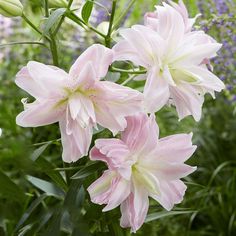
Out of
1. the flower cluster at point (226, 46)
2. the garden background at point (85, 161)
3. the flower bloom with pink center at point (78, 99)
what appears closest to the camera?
the flower bloom with pink center at point (78, 99)

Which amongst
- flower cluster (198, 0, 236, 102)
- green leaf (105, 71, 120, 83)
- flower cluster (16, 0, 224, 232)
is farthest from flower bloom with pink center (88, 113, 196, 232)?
flower cluster (198, 0, 236, 102)

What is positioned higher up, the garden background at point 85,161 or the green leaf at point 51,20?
the green leaf at point 51,20

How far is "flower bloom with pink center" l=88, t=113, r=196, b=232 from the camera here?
1.67ft

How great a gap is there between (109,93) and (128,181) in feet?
0.29

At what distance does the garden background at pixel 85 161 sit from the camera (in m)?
0.60

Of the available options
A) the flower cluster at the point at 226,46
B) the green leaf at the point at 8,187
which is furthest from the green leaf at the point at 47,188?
the flower cluster at the point at 226,46

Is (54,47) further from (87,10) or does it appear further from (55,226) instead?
(55,226)

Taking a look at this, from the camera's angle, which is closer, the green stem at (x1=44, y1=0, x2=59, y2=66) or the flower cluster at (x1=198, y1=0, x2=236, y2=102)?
the green stem at (x1=44, y1=0, x2=59, y2=66)

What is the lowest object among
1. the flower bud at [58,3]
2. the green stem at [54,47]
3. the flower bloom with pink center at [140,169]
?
the flower bloom with pink center at [140,169]

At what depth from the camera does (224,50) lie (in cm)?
102

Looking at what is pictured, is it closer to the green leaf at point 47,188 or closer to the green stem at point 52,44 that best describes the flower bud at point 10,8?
the green stem at point 52,44

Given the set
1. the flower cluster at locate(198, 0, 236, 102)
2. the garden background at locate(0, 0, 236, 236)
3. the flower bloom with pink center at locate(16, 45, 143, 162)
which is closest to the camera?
the flower bloom with pink center at locate(16, 45, 143, 162)

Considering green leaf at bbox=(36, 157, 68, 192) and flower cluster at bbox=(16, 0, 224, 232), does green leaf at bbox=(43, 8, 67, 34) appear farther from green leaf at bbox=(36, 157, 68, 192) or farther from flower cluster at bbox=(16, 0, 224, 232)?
green leaf at bbox=(36, 157, 68, 192)

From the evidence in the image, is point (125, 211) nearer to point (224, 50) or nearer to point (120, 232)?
point (120, 232)
